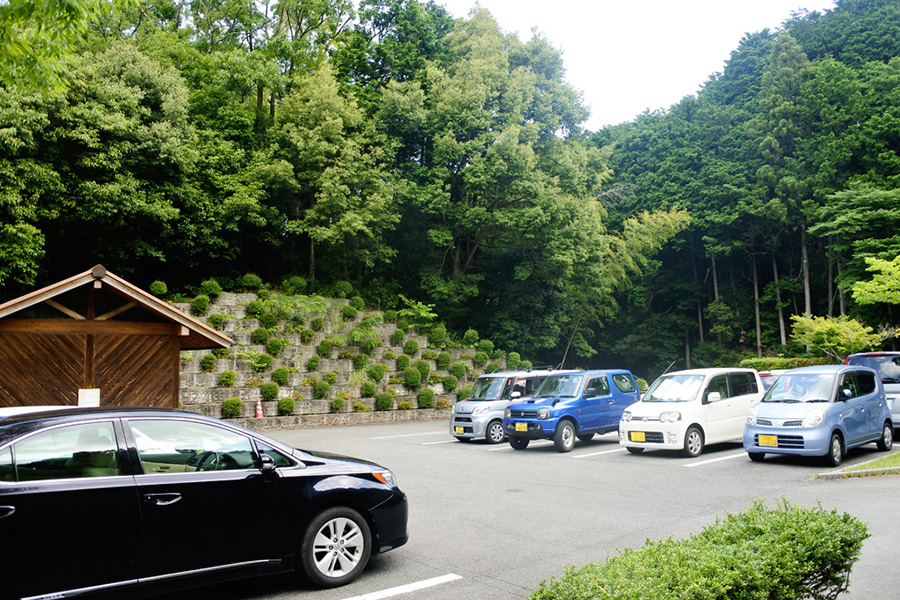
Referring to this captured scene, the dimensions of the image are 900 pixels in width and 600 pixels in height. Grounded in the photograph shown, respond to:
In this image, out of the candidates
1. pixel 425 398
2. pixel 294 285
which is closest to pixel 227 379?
pixel 294 285

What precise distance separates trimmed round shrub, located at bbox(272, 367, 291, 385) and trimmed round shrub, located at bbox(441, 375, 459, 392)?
7213 millimetres

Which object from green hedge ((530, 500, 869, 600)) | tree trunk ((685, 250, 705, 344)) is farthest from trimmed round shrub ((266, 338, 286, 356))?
tree trunk ((685, 250, 705, 344))

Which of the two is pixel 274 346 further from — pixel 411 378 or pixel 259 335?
pixel 411 378

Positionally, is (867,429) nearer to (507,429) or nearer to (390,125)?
(507,429)

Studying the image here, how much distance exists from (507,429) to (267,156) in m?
17.3

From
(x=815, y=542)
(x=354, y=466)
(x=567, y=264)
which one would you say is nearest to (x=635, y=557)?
(x=815, y=542)

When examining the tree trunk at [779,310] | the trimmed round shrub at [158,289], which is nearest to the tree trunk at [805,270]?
the tree trunk at [779,310]

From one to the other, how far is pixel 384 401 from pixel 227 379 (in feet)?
19.3

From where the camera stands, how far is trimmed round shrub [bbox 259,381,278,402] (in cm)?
2167

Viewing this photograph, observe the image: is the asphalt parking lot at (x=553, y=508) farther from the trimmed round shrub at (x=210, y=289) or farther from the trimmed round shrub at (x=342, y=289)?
the trimmed round shrub at (x=342, y=289)

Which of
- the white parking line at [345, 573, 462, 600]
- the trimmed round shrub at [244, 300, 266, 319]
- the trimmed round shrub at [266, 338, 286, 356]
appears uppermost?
the trimmed round shrub at [244, 300, 266, 319]

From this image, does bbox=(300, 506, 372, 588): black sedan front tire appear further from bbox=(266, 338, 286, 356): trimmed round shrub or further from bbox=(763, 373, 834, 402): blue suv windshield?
bbox=(266, 338, 286, 356): trimmed round shrub

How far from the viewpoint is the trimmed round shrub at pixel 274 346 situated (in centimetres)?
2294

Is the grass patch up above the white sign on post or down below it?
below
